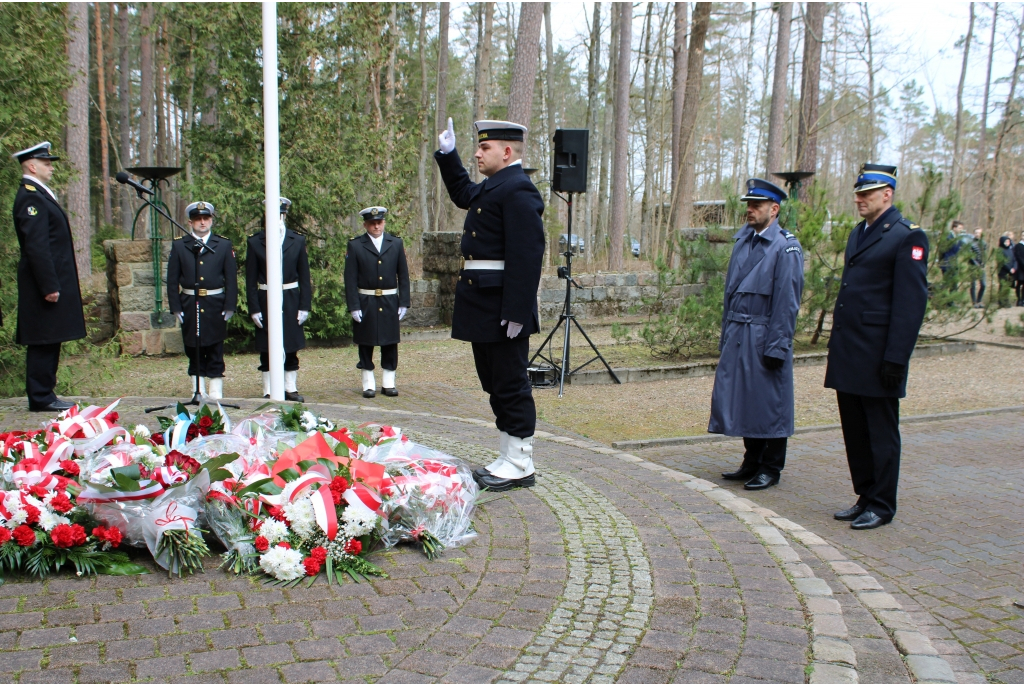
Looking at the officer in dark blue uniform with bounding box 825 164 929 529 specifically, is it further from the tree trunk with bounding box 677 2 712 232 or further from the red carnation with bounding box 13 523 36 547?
the tree trunk with bounding box 677 2 712 232

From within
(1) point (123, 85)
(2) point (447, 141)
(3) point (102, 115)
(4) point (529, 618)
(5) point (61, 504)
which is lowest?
(4) point (529, 618)

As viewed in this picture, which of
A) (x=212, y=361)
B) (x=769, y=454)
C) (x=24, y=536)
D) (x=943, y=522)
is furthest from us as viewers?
(x=212, y=361)

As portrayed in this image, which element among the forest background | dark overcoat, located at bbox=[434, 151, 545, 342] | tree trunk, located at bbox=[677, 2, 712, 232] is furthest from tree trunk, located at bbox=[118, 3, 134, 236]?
dark overcoat, located at bbox=[434, 151, 545, 342]

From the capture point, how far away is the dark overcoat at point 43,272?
6.59 m

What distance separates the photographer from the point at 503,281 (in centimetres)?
477

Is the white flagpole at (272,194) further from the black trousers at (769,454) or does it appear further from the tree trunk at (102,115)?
the tree trunk at (102,115)

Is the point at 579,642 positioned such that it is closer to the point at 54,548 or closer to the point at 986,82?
the point at 54,548

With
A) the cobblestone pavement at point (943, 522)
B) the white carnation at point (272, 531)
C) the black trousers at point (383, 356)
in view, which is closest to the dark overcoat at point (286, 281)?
the black trousers at point (383, 356)

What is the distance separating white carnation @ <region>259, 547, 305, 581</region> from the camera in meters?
3.41

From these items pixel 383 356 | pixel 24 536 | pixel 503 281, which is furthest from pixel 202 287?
pixel 24 536

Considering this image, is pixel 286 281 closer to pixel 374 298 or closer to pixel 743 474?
pixel 374 298

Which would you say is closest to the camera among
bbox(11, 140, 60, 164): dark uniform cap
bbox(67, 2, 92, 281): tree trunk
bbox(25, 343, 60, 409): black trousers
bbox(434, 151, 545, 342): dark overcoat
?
bbox(434, 151, 545, 342): dark overcoat

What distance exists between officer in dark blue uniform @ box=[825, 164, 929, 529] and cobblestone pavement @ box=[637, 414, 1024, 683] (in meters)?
0.31

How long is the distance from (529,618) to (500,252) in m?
2.27
